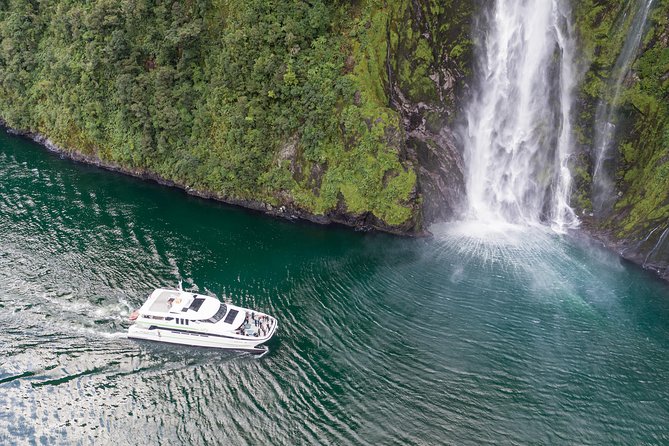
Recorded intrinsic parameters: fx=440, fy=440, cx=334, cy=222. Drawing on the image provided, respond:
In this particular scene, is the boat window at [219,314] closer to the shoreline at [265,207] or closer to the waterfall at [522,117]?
the shoreline at [265,207]

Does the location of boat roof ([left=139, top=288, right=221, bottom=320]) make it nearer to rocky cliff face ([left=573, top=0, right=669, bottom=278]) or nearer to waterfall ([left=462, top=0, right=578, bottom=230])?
waterfall ([left=462, top=0, right=578, bottom=230])

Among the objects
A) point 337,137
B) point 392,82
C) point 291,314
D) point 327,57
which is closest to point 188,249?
point 291,314

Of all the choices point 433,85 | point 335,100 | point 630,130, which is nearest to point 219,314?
point 335,100

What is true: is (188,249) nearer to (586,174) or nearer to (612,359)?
(612,359)

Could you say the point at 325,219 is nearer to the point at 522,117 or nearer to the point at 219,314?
the point at 219,314

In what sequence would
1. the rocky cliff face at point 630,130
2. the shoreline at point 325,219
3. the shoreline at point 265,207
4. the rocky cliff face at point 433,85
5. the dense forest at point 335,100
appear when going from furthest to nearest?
the rocky cliff face at point 433,85, the shoreline at point 265,207, the dense forest at point 335,100, the shoreline at point 325,219, the rocky cliff face at point 630,130

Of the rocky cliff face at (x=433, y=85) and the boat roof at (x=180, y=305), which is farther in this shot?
the rocky cliff face at (x=433, y=85)

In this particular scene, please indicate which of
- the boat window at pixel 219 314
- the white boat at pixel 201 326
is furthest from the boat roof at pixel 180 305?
the boat window at pixel 219 314
